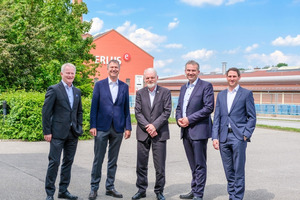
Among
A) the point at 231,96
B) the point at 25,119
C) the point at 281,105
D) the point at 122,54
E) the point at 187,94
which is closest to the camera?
the point at 231,96

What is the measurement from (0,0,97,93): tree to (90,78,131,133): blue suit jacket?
11.3m

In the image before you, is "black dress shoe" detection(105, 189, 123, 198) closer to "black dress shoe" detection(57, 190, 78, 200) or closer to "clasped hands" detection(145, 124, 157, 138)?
"black dress shoe" detection(57, 190, 78, 200)

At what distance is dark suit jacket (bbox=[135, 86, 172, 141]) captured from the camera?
18.4ft

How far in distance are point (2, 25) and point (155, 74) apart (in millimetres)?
13389

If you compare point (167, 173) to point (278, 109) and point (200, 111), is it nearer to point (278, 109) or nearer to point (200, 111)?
point (200, 111)

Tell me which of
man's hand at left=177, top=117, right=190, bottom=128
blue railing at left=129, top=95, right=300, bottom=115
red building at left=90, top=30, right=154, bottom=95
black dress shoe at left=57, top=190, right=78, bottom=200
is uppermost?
red building at left=90, top=30, right=154, bottom=95

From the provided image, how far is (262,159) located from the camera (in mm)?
9633

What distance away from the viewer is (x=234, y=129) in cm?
525

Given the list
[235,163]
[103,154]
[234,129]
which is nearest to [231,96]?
[234,129]

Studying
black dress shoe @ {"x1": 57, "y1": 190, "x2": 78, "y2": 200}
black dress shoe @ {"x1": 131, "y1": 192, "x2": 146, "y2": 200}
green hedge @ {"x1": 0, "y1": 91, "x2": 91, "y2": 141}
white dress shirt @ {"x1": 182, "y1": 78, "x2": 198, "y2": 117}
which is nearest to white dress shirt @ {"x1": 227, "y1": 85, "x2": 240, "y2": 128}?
white dress shirt @ {"x1": 182, "y1": 78, "x2": 198, "y2": 117}

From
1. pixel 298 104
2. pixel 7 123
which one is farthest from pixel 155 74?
pixel 298 104

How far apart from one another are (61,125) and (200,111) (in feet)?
6.58

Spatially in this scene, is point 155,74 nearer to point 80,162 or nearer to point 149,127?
point 149,127

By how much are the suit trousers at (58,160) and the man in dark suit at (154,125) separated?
100 cm
